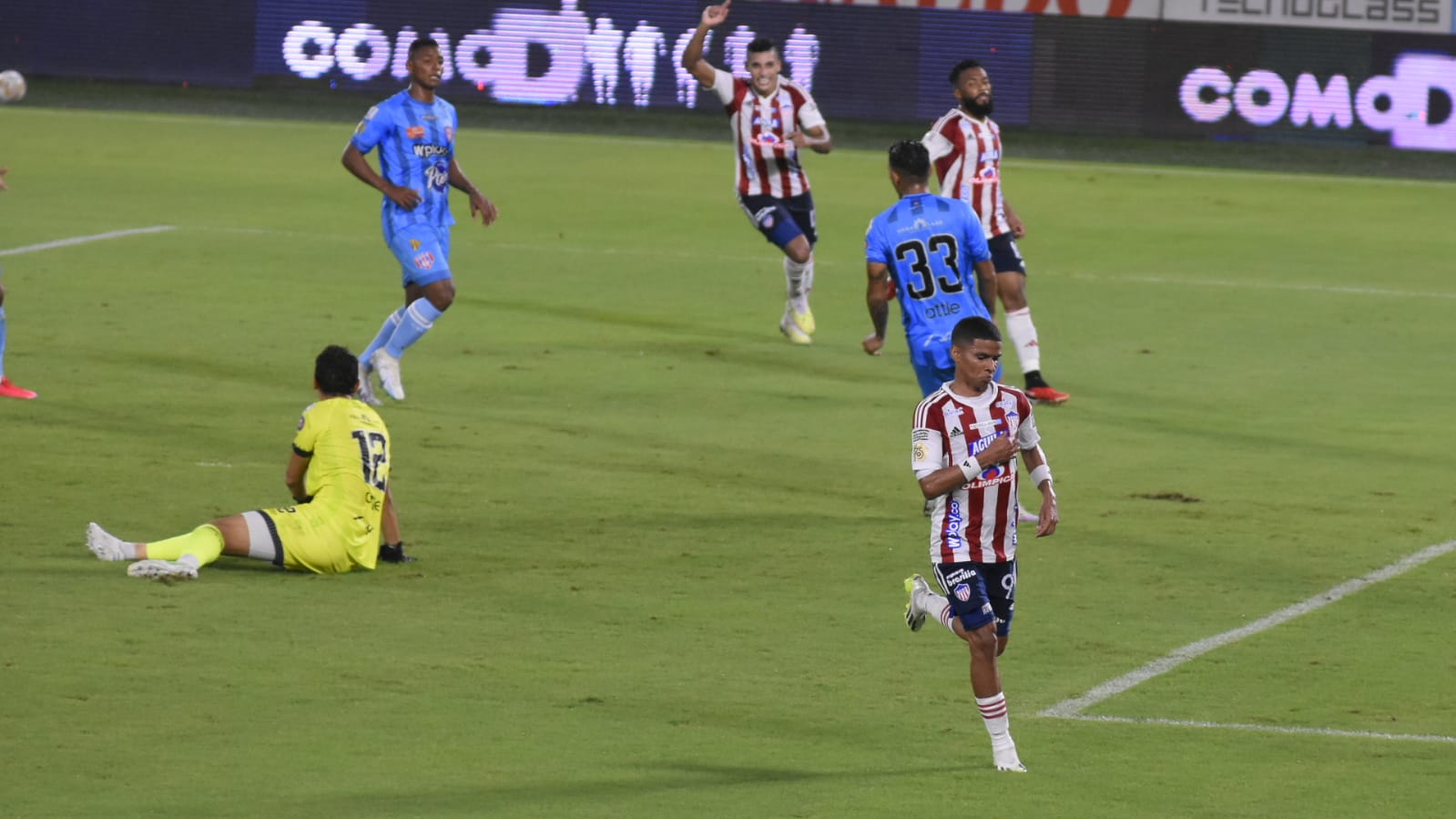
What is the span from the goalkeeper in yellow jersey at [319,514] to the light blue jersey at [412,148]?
4.84 meters

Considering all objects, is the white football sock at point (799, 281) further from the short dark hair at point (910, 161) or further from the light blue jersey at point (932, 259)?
the short dark hair at point (910, 161)

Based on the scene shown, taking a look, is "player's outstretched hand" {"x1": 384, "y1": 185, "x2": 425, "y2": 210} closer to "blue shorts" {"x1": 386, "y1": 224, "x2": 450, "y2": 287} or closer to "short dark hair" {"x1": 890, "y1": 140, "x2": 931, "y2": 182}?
"blue shorts" {"x1": 386, "y1": 224, "x2": 450, "y2": 287}

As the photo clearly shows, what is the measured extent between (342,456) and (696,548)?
2100 mm

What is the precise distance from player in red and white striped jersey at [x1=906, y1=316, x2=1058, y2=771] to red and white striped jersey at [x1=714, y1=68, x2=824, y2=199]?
10624mm

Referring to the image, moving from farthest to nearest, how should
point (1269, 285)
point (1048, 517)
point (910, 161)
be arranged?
point (1269, 285)
point (910, 161)
point (1048, 517)

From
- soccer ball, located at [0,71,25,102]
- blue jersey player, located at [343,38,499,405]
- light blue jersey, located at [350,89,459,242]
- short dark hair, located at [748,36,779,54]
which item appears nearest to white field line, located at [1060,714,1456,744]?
blue jersey player, located at [343,38,499,405]

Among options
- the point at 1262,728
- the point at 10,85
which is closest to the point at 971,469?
the point at 1262,728

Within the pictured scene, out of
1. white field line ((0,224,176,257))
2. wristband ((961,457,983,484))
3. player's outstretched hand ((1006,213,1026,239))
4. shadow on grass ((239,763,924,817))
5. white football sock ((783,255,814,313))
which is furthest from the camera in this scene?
white field line ((0,224,176,257))

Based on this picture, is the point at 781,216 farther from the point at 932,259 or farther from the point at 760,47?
the point at 932,259

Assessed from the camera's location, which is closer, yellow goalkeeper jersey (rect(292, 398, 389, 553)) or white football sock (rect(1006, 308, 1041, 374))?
yellow goalkeeper jersey (rect(292, 398, 389, 553))

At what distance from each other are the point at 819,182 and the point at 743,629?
20.2 metres

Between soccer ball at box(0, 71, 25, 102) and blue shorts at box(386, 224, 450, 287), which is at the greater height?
soccer ball at box(0, 71, 25, 102)

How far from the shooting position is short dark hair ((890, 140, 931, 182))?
38.8 feet

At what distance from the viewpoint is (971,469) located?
804 centimetres
